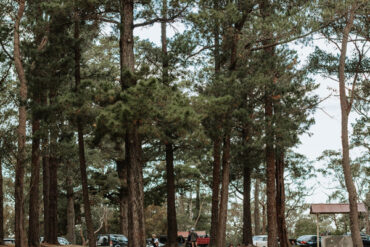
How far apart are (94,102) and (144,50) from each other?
7150mm

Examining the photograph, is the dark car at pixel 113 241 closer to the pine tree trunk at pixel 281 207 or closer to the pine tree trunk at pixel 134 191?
the pine tree trunk at pixel 281 207

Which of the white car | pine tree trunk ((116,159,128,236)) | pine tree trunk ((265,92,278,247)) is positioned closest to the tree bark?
pine tree trunk ((265,92,278,247))

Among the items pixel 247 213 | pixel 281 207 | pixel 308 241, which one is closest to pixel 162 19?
pixel 281 207

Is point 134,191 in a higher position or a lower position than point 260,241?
higher

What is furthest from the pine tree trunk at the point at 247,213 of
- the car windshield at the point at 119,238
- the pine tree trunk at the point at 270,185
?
the car windshield at the point at 119,238

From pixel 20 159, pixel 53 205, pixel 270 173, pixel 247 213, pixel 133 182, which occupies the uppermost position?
pixel 20 159

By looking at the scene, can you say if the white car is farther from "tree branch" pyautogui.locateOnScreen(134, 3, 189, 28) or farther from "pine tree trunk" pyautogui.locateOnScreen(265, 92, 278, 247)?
"tree branch" pyautogui.locateOnScreen(134, 3, 189, 28)

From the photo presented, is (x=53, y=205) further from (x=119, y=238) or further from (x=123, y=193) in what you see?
(x=123, y=193)

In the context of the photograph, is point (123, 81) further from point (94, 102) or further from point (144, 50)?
point (144, 50)

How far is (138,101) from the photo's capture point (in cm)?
1267

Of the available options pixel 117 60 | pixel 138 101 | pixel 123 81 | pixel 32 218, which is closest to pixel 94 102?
pixel 123 81

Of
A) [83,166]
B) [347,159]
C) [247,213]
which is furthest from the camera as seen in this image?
[247,213]

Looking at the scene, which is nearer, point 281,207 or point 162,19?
point 162,19

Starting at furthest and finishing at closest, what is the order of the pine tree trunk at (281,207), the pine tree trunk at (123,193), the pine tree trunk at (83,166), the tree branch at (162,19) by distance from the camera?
the pine tree trunk at (123,193) < the pine tree trunk at (281,207) < the pine tree trunk at (83,166) < the tree branch at (162,19)
